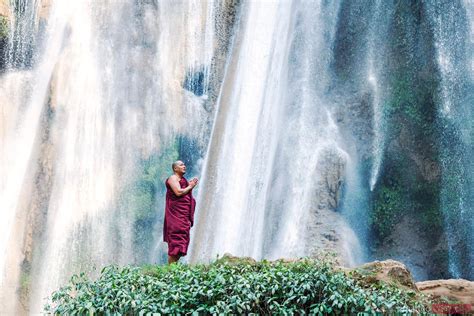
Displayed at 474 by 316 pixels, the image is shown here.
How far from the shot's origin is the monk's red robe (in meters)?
9.44

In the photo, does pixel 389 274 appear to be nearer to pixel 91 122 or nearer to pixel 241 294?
pixel 241 294

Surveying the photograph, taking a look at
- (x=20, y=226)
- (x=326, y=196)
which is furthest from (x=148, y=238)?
(x=326, y=196)

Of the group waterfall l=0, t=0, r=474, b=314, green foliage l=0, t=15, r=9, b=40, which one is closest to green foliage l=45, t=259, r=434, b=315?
waterfall l=0, t=0, r=474, b=314

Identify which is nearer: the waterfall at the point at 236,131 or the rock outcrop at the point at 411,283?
the rock outcrop at the point at 411,283

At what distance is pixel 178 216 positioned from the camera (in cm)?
953

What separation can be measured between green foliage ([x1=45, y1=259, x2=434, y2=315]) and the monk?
7.54 feet

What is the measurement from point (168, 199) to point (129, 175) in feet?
26.3

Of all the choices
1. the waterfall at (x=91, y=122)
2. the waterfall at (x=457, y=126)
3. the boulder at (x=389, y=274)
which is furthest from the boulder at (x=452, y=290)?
the waterfall at (x=91, y=122)

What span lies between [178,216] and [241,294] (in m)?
3.09

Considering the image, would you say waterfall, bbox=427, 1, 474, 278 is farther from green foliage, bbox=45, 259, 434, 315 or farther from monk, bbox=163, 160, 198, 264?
green foliage, bbox=45, 259, 434, 315

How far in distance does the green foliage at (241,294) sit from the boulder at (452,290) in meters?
1.60

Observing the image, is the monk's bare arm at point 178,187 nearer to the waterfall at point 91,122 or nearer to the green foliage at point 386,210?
the green foliage at point 386,210

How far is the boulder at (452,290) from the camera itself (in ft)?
27.9

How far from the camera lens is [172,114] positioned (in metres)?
18.2
